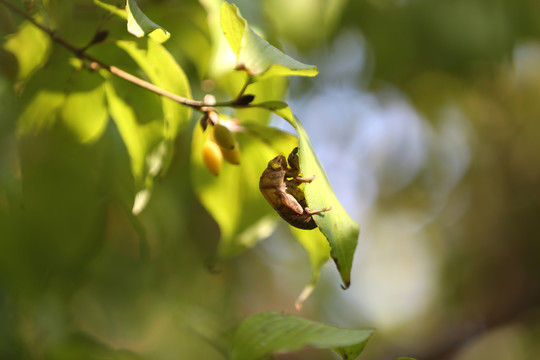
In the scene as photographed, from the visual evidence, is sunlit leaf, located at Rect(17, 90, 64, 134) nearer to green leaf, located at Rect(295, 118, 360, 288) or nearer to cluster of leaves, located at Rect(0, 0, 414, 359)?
cluster of leaves, located at Rect(0, 0, 414, 359)

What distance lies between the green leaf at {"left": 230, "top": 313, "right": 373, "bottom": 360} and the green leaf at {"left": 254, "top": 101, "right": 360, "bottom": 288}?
0.04 m

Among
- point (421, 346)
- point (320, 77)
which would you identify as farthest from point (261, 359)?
point (421, 346)

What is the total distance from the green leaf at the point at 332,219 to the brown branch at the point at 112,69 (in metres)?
0.12

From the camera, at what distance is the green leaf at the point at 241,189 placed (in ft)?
1.94

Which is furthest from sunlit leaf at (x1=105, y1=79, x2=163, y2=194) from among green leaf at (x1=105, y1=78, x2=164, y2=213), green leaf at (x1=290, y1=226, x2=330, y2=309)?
green leaf at (x1=290, y1=226, x2=330, y2=309)

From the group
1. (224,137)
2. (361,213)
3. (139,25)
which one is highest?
(139,25)

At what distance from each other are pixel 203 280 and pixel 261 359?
160 cm

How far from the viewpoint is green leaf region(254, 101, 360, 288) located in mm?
398

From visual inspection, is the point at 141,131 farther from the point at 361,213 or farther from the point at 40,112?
the point at 361,213

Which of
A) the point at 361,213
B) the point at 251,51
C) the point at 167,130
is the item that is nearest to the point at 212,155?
the point at 167,130

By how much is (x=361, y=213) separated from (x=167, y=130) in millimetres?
2678

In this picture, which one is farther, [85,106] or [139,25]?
[85,106]

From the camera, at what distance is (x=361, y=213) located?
3145 mm

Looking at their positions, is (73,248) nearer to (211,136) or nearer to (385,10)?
(211,136)
